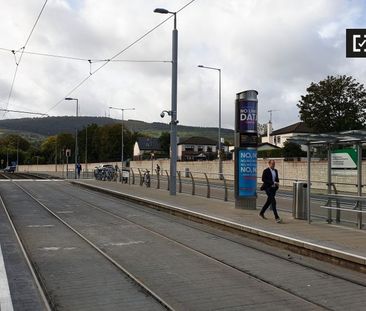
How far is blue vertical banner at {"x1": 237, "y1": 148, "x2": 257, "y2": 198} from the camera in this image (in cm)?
1803

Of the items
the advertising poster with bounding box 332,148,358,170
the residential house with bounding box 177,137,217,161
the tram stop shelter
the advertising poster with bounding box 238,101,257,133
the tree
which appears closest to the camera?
the tram stop shelter

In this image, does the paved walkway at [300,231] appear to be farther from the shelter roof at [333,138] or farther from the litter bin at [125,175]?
the litter bin at [125,175]

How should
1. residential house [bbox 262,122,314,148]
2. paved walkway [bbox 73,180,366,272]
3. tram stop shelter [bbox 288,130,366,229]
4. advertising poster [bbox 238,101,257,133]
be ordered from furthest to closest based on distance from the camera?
residential house [bbox 262,122,314,148]
advertising poster [bbox 238,101,257,133]
tram stop shelter [bbox 288,130,366,229]
paved walkway [bbox 73,180,366,272]

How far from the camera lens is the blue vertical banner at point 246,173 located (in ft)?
59.2

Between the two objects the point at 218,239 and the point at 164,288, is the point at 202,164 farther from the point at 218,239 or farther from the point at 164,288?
the point at 164,288

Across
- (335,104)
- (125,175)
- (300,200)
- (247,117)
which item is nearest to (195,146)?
(335,104)

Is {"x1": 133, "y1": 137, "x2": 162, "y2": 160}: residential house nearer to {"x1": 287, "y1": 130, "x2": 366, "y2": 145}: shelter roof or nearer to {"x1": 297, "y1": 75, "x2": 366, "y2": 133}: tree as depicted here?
{"x1": 297, "y1": 75, "x2": 366, "y2": 133}: tree

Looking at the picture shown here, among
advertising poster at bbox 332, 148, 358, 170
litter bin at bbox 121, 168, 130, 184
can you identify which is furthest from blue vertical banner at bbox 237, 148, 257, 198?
litter bin at bbox 121, 168, 130, 184

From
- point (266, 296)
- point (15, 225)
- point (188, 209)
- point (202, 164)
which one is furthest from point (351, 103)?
point (266, 296)

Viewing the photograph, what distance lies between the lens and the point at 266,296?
7.30 meters

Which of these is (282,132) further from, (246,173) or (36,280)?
(36,280)

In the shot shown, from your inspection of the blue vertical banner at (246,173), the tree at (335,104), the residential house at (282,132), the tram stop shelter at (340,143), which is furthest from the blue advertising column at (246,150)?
the residential house at (282,132)

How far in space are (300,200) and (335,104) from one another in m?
48.8

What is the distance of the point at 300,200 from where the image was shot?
14.9 meters
